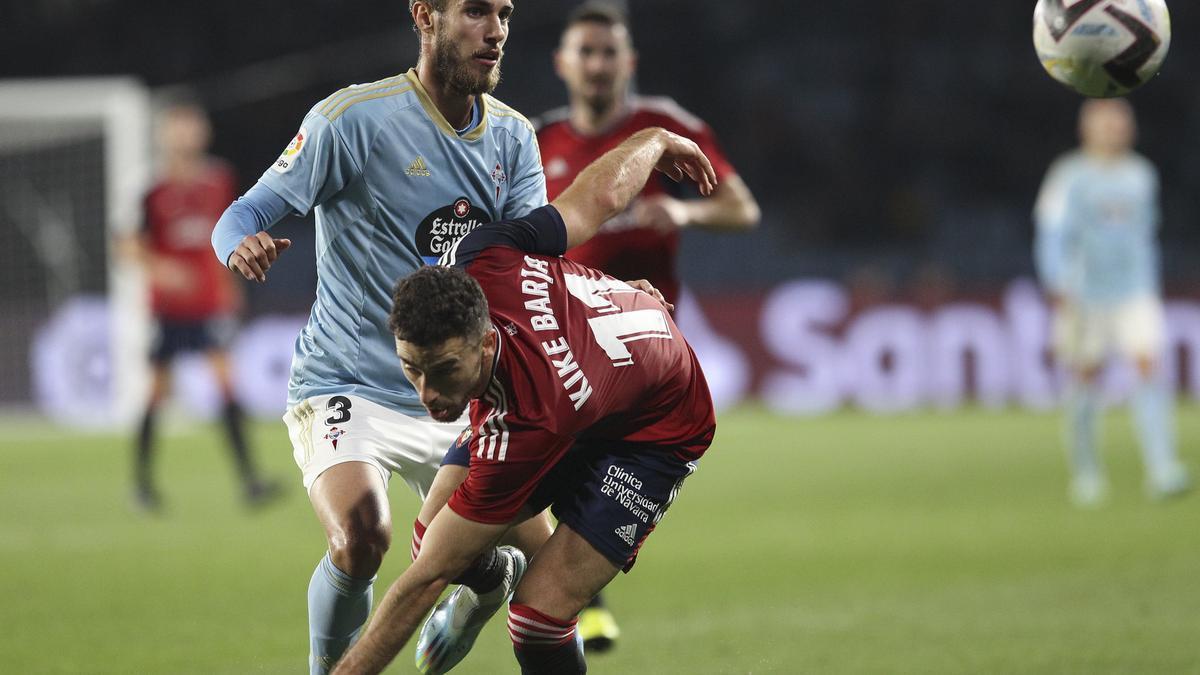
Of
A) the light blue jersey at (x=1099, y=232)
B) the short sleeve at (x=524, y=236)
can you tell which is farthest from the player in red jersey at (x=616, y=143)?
the light blue jersey at (x=1099, y=232)

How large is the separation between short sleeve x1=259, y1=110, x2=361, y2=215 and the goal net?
971cm

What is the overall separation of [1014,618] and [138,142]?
12181mm

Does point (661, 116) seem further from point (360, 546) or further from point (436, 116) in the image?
point (360, 546)

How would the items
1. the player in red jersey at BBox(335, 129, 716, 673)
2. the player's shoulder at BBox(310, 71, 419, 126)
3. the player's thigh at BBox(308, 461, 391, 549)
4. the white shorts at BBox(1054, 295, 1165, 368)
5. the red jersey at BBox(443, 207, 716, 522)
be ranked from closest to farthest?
the player in red jersey at BBox(335, 129, 716, 673), the red jersey at BBox(443, 207, 716, 522), the player's thigh at BBox(308, 461, 391, 549), the player's shoulder at BBox(310, 71, 419, 126), the white shorts at BBox(1054, 295, 1165, 368)

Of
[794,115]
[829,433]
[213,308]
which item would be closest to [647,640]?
[213,308]

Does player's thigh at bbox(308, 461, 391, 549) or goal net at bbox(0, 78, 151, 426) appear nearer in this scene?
player's thigh at bbox(308, 461, 391, 549)

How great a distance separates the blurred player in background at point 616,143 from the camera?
591 centimetres

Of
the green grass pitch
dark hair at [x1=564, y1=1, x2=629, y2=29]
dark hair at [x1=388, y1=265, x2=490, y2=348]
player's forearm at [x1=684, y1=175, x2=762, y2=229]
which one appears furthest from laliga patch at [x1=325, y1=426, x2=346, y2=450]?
dark hair at [x1=564, y1=1, x2=629, y2=29]

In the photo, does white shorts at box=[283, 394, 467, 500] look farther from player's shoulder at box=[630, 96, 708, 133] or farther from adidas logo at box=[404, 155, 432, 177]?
player's shoulder at box=[630, 96, 708, 133]

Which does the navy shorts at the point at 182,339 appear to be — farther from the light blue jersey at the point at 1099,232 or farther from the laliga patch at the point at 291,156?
the laliga patch at the point at 291,156

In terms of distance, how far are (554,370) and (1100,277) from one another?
7101 millimetres

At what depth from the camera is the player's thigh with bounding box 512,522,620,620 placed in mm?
4059

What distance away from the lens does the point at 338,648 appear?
444 cm

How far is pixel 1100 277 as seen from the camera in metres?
10.1
